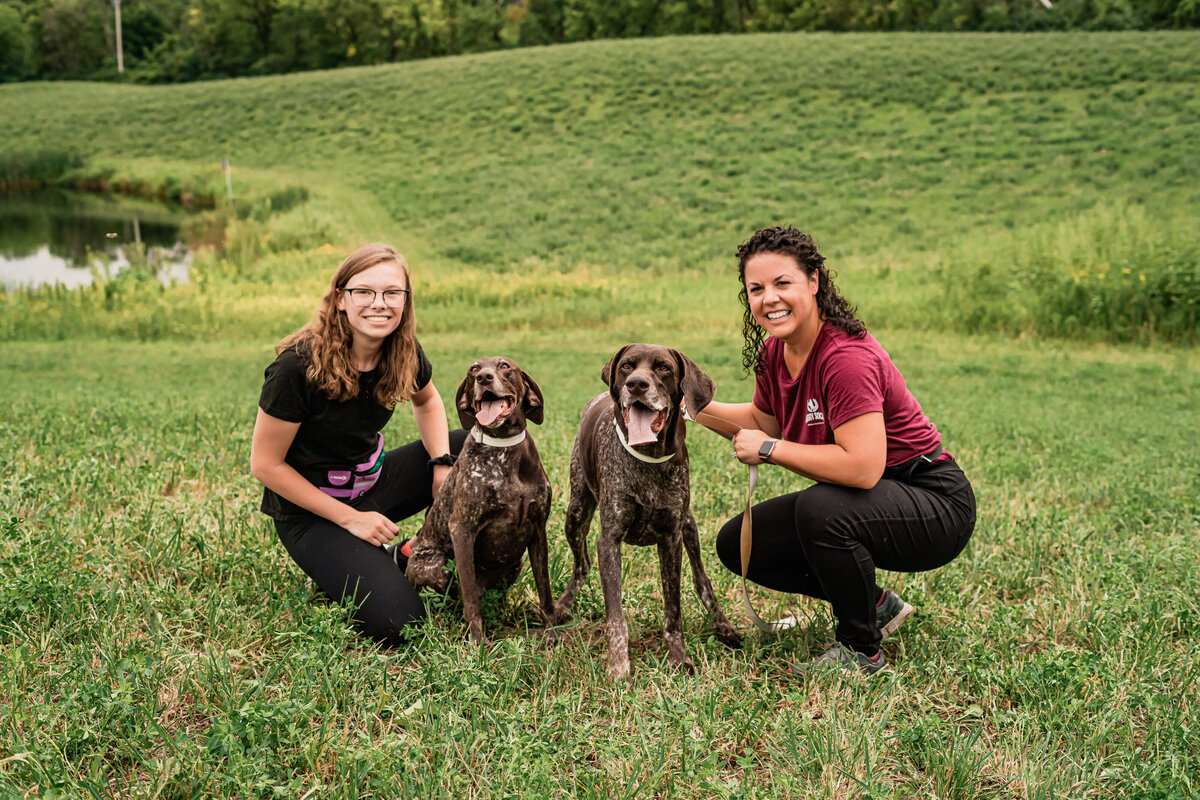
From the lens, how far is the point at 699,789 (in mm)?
2656

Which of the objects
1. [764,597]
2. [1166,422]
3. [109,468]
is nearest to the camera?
[764,597]

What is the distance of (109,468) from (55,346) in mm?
10278

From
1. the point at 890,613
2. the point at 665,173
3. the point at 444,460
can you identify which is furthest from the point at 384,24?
the point at 890,613

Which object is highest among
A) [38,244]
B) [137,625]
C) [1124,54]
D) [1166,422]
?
[1124,54]

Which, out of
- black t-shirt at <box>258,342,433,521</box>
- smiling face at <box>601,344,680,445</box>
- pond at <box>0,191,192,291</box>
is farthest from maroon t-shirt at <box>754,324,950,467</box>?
pond at <box>0,191,192,291</box>

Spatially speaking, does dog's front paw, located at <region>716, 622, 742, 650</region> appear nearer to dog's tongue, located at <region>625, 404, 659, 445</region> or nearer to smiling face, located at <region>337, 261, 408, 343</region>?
dog's tongue, located at <region>625, 404, 659, 445</region>

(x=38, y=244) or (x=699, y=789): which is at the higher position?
(x=38, y=244)

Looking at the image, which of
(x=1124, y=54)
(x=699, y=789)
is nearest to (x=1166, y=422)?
(x=699, y=789)

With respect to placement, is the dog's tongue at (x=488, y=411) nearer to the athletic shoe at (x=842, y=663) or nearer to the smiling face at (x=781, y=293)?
the smiling face at (x=781, y=293)

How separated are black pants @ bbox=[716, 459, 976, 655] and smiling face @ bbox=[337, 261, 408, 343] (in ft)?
6.26

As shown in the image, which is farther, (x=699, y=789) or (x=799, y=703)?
(x=799, y=703)

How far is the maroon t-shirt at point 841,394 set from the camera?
135 inches

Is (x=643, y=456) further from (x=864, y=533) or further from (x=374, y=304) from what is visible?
(x=374, y=304)

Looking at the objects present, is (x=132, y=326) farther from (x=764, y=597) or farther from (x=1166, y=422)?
(x=1166, y=422)
